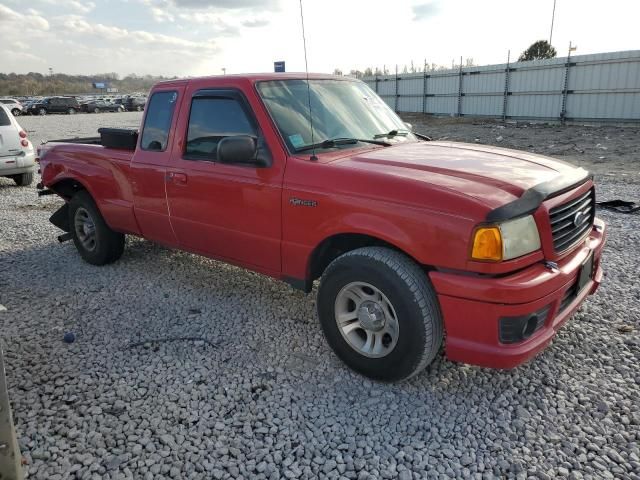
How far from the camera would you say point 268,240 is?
3682mm

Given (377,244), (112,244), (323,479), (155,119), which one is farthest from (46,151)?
(323,479)

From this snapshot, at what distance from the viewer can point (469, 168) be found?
321 cm

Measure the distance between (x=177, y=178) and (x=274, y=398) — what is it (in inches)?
80.7

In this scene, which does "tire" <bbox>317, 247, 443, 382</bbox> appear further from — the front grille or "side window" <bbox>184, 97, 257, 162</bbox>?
"side window" <bbox>184, 97, 257, 162</bbox>

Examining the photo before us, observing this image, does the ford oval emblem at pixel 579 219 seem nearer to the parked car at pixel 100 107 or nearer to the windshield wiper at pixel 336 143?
the windshield wiper at pixel 336 143

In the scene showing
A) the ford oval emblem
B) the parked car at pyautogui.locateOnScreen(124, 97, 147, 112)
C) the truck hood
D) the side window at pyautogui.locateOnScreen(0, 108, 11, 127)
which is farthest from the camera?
the parked car at pyautogui.locateOnScreen(124, 97, 147, 112)

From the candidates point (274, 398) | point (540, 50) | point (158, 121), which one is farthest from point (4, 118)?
point (540, 50)

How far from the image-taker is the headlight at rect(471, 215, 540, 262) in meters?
2.65

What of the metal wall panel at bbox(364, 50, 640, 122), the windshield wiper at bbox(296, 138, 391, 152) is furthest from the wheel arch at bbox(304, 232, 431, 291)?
the metal wall panel at bbox(364, 50, 640, 122)

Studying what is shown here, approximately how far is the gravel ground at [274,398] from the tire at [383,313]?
204mm

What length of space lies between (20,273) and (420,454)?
471cm

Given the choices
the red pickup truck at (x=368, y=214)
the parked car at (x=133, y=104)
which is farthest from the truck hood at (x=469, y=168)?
the parked car at (x=133, y=104)

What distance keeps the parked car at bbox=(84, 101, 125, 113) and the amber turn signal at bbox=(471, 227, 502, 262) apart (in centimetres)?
5002

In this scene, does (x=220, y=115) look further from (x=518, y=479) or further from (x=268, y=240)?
(x=518, y=479)
